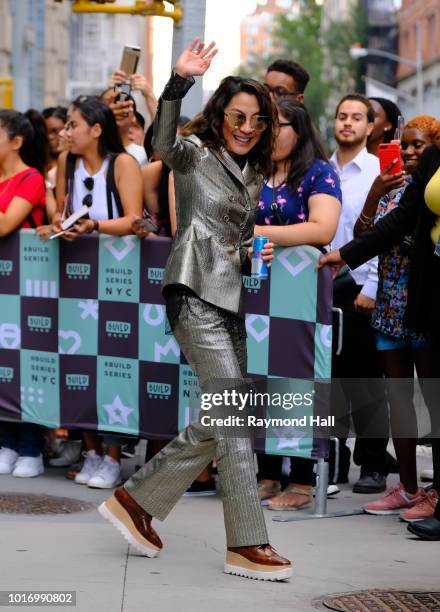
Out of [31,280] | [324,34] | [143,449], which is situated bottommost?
[143,449]

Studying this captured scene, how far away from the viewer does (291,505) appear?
738cm

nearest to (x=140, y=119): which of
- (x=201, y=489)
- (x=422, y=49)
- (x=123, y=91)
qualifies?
(x=123, y=91)

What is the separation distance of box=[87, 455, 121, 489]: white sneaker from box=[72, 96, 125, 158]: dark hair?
5.80 ft

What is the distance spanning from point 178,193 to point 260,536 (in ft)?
4.84

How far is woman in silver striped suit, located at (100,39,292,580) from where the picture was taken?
228 inches

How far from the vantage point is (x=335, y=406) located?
309 inches

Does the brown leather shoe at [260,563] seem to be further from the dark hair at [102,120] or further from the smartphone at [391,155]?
the dark hair at [102,120]

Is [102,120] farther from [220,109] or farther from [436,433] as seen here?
[436,433]

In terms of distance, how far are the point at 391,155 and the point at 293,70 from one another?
2219mm

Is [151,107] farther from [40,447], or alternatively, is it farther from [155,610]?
[155,610]

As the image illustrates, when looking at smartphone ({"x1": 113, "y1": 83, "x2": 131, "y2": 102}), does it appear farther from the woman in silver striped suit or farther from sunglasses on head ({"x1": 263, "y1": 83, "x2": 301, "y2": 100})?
the woman in silver striped suit

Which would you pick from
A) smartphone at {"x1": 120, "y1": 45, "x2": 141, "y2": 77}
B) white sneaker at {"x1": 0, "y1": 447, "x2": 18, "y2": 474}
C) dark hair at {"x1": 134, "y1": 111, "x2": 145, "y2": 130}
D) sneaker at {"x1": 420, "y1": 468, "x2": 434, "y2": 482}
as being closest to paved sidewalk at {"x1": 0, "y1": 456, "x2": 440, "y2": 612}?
white sneaker at {"x1": 0, "y1": 447, "x2": 18, "y2": 474}

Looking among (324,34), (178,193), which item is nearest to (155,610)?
(178,193)

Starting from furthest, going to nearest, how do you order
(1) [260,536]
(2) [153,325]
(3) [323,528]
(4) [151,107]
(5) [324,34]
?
(5) [324,34], (4) [151,107], (2) [153,325], (3) [323,528], (1) [260,536]
